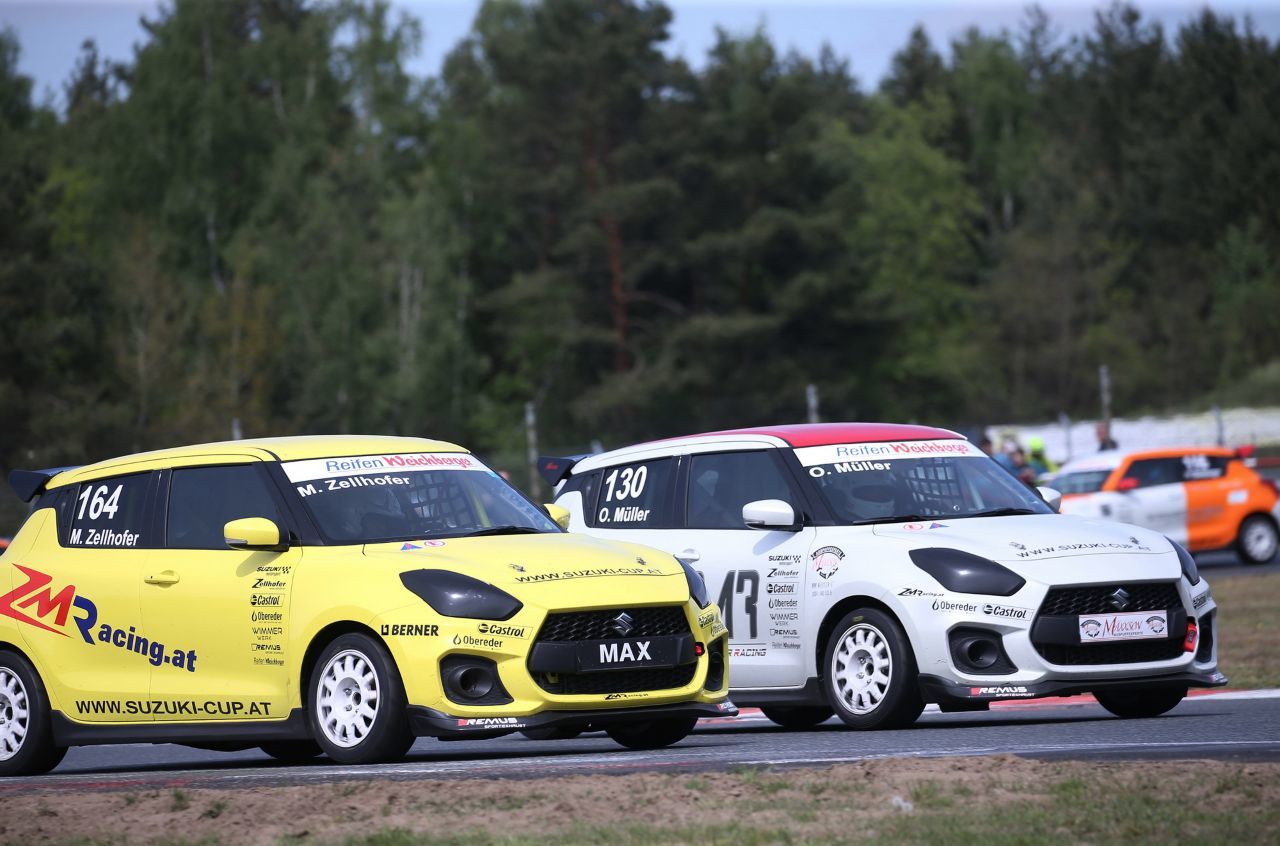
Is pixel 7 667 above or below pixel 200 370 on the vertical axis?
below

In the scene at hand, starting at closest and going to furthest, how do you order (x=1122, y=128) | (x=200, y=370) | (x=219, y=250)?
(x=200, y=370)
(x=219, y=250)
(x=1122, y=128)

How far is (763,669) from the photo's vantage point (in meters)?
12.6

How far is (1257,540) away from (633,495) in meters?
17.3

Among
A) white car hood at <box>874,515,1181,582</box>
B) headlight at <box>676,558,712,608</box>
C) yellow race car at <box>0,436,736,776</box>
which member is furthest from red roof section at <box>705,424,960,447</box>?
headlight at <box>676,558,712,608</box>

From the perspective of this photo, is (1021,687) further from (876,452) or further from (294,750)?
(294,750)

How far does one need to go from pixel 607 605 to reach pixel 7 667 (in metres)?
3.75

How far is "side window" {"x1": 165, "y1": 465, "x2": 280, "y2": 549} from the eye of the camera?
1145cm

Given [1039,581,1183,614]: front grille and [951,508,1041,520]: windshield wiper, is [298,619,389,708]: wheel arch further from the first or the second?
[951,508,1041,520]: windshield wiper

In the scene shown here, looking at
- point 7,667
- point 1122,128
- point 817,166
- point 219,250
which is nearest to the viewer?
point 7,667

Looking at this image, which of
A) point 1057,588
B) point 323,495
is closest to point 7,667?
point 323,495

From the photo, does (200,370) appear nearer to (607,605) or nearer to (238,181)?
(238,181)

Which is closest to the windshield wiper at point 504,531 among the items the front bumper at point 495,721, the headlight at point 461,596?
the headlight at point 461,596

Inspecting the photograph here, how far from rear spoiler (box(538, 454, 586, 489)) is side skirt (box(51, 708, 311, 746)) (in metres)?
4.04

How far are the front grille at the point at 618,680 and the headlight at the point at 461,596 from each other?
37 cm
